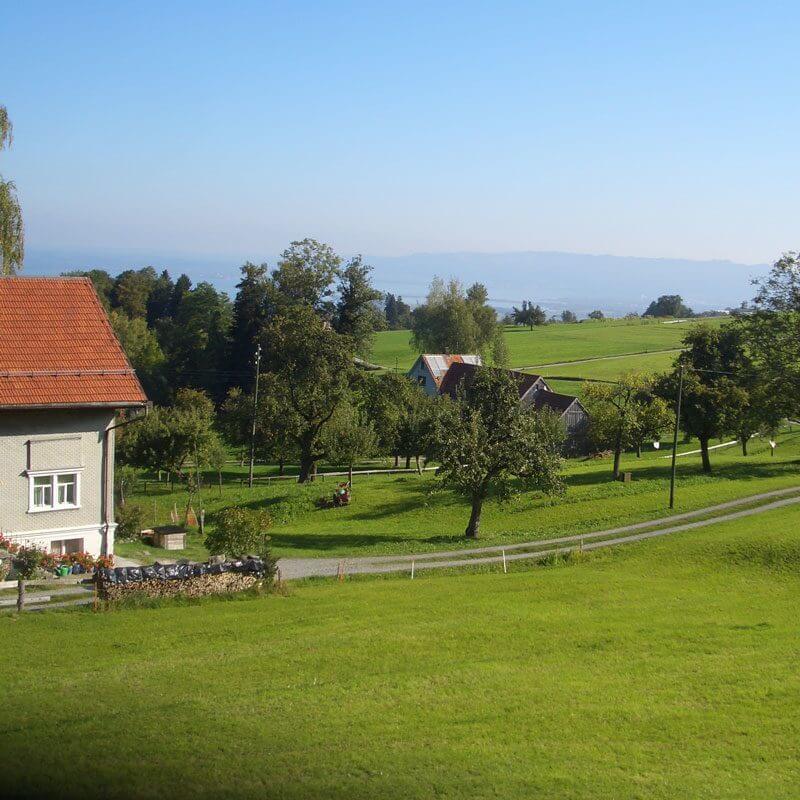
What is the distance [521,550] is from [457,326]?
8818 centimetres

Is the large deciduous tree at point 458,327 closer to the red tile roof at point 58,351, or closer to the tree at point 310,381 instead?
the tree at point 310,381

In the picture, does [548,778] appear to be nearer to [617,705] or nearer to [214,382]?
[617,705]

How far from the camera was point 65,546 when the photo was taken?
3294 cm

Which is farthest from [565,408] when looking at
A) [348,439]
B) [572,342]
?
[572,342]

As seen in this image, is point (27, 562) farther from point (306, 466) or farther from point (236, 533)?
point (306, 466)

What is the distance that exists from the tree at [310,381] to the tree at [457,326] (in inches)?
2358

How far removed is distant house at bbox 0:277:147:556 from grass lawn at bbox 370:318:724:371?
9528 centimetres

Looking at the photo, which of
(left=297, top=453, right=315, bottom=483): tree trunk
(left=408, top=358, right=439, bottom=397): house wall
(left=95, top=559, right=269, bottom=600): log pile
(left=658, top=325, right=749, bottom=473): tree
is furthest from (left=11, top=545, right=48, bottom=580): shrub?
(left=408, top=358, right=439, bottom=397): house wall

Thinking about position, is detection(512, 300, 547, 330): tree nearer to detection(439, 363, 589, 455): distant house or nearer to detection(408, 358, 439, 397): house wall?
detection(408, 358, 439, 397): house wall

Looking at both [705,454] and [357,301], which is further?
[357,301]

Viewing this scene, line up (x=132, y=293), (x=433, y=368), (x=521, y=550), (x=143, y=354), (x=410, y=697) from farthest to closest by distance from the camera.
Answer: (x=132, y=293), (x=143, y=354), (x=433, y=368), (x=521, y=550), (x=410, y=697)

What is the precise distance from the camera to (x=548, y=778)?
48.0 feet

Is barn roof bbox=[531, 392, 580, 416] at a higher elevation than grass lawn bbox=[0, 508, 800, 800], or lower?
higher

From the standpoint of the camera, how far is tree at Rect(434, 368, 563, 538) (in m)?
43.8
